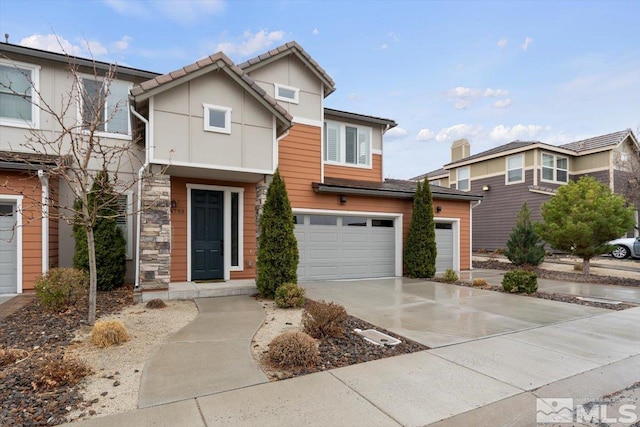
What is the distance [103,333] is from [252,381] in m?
2.39

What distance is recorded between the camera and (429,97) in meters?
16.4

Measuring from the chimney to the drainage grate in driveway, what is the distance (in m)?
22.1

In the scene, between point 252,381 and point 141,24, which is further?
point 141,24

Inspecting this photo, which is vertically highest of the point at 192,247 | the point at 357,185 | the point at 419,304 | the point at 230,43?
the point at 230,43

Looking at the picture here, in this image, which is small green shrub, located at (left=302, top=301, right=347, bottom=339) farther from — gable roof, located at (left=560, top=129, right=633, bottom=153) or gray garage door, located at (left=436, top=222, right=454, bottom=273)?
gable roof, located at (left=560, top=129, right=633, bottom=153)

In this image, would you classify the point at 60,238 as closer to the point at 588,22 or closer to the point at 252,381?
the point at 252,381

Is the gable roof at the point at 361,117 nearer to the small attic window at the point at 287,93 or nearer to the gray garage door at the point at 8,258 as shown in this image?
the small attic window at the point at 287,93

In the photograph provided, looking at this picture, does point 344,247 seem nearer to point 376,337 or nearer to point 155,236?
point 155,236

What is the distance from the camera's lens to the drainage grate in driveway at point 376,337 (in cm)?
483

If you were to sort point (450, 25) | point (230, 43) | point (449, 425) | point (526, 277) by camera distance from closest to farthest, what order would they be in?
point (449, 425)
point (526, 277)
point (450, 25)
point (230, 43)

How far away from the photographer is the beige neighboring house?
19.2m

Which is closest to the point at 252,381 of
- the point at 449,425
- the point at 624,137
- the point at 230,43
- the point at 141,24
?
the point at 449,425

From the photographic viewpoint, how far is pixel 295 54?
1080 centimetres
